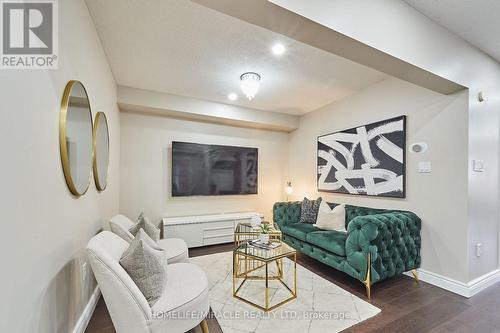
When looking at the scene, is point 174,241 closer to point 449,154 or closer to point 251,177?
point 251,177

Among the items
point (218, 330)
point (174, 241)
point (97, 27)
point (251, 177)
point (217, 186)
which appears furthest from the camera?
point (251, 177)

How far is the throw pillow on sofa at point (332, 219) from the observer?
3207 millimetres

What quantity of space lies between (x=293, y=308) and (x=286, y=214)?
1.80m

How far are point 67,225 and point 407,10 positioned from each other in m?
3.21

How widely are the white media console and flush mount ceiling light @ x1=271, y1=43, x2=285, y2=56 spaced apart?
9.59 feet

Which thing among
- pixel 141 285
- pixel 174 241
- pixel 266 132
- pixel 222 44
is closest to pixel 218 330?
pixel 141 285

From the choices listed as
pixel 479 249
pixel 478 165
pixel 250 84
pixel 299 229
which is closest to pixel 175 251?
pixel 299 229

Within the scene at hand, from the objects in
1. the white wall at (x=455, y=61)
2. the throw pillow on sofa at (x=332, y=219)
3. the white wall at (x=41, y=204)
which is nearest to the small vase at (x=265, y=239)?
the throw pillow on sofa at (x=332, y=219)

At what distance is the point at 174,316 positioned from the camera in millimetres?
1466

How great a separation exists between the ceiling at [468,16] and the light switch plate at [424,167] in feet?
4.61

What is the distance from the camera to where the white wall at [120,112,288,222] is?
3826mm

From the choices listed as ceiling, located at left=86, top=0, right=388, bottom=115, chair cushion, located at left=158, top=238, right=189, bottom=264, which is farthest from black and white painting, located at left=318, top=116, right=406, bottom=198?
chair cushion, located at left=158, top=238, right=189, bottom=264

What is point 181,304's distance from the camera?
59.7 inches

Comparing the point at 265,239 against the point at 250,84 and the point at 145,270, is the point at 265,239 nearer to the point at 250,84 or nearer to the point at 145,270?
the point at 145,270
